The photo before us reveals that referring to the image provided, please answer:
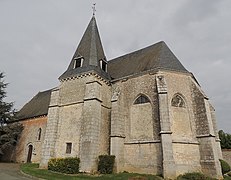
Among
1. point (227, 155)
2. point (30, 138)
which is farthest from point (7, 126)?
point (227, 155)

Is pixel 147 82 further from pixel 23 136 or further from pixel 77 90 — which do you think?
pixel 23 136

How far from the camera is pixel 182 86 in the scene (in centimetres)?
1667

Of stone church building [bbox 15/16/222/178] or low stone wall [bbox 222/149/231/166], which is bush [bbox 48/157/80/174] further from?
low stone wall [bbox 222/149/231/166]

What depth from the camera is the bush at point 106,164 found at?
46.8 feet

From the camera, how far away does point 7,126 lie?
932 inches

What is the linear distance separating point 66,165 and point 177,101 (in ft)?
32.2

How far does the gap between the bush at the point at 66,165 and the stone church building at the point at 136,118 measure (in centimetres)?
55

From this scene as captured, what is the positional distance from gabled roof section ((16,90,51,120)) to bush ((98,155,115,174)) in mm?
11515

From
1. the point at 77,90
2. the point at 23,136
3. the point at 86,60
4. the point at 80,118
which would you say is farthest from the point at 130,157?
the point at 23,136

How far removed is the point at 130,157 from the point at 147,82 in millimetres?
6198

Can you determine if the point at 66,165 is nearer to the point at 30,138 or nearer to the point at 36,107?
the point at 30,138

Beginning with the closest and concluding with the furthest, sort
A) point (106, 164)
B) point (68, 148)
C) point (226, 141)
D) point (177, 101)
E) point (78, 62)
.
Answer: point (106, 164) < point (177, 101) < point (68, 148) < point (78, 62) < point (226, 141)

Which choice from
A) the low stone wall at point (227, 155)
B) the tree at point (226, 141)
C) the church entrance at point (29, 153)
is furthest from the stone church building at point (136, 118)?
the tree at point (226, 141)

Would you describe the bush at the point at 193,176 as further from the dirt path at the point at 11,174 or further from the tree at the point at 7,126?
the tree at the point at 7,126
